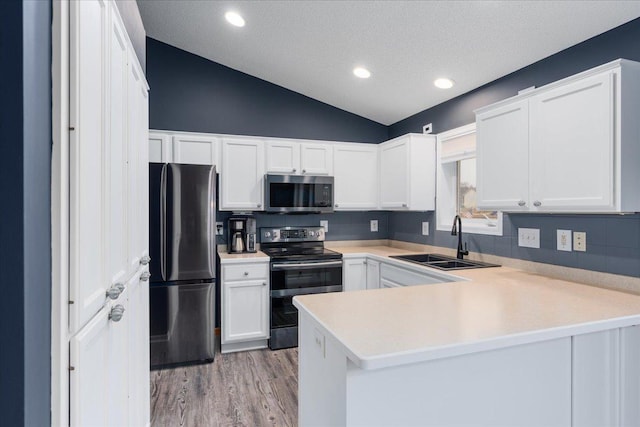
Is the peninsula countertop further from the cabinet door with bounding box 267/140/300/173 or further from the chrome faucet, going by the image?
the cabinet door with bounding box 267/140/300/173

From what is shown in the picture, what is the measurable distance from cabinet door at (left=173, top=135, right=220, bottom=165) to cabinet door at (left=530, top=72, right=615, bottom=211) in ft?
8.73

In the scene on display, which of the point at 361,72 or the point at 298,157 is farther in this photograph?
the point at 298,157

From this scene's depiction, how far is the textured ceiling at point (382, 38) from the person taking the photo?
2.10m

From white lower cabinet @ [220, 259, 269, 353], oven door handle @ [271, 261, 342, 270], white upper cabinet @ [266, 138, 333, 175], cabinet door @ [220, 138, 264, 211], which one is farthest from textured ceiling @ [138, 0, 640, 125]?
white lower cabinet @ [220, 259, 269, 353]

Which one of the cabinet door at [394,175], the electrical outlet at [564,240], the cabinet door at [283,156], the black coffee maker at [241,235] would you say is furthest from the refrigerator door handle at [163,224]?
the electrical outlet at [564,240]

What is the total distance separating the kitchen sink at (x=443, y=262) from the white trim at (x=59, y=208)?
2378mm

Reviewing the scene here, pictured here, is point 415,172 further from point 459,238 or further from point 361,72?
point 361,72

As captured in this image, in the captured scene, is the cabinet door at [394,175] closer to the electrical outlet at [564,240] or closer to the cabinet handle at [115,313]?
the electrical outlet at [564,240]

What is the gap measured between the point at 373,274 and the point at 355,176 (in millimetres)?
1117

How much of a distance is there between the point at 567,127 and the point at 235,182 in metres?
2.71

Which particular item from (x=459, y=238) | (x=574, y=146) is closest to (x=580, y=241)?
(x=574, y=146)

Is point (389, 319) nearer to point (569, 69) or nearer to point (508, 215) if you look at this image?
point (508, 215)

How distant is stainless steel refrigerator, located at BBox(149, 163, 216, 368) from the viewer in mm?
2918

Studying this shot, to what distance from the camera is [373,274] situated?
Answer: 11.6ft
